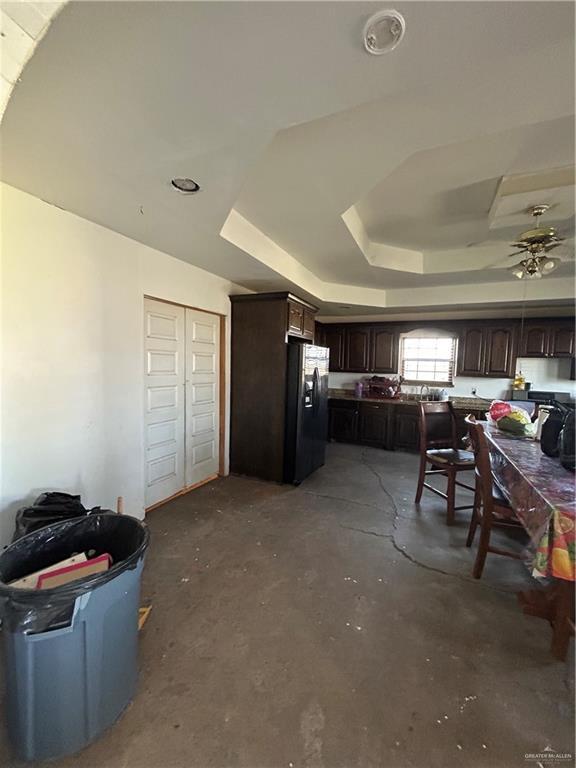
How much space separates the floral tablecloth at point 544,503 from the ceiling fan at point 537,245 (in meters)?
1.50

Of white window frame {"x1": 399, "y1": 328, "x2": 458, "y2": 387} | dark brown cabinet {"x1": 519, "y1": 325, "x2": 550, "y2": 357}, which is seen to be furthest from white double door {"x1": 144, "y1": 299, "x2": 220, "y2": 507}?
dark brown cabinet {"x1": 519, "y1": 325, "x2": 550, "y2": 357}

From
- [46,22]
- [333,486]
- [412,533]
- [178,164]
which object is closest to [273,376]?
[333,486]

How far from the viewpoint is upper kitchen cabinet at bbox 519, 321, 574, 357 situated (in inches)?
187

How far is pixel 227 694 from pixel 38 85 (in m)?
2.52

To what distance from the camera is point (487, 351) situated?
515cm

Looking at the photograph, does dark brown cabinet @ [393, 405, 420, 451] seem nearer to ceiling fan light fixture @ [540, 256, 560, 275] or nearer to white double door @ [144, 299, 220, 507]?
ceiling fan light fixture @ [540, 256, 560, 275]

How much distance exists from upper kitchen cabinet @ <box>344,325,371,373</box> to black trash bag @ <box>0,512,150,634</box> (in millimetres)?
5084

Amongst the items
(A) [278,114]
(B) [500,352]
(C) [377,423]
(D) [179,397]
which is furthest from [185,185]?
(B) [500,352]

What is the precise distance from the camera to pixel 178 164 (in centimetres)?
159

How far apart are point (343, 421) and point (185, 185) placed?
474cm

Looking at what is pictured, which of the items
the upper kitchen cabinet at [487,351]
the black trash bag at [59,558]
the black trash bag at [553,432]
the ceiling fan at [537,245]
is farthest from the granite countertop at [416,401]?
the black trash bag at [59,558]

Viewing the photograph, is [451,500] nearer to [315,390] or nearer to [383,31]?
[315,390]

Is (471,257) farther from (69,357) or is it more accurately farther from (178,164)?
(69,357)

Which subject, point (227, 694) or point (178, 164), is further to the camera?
point (178, 164)
